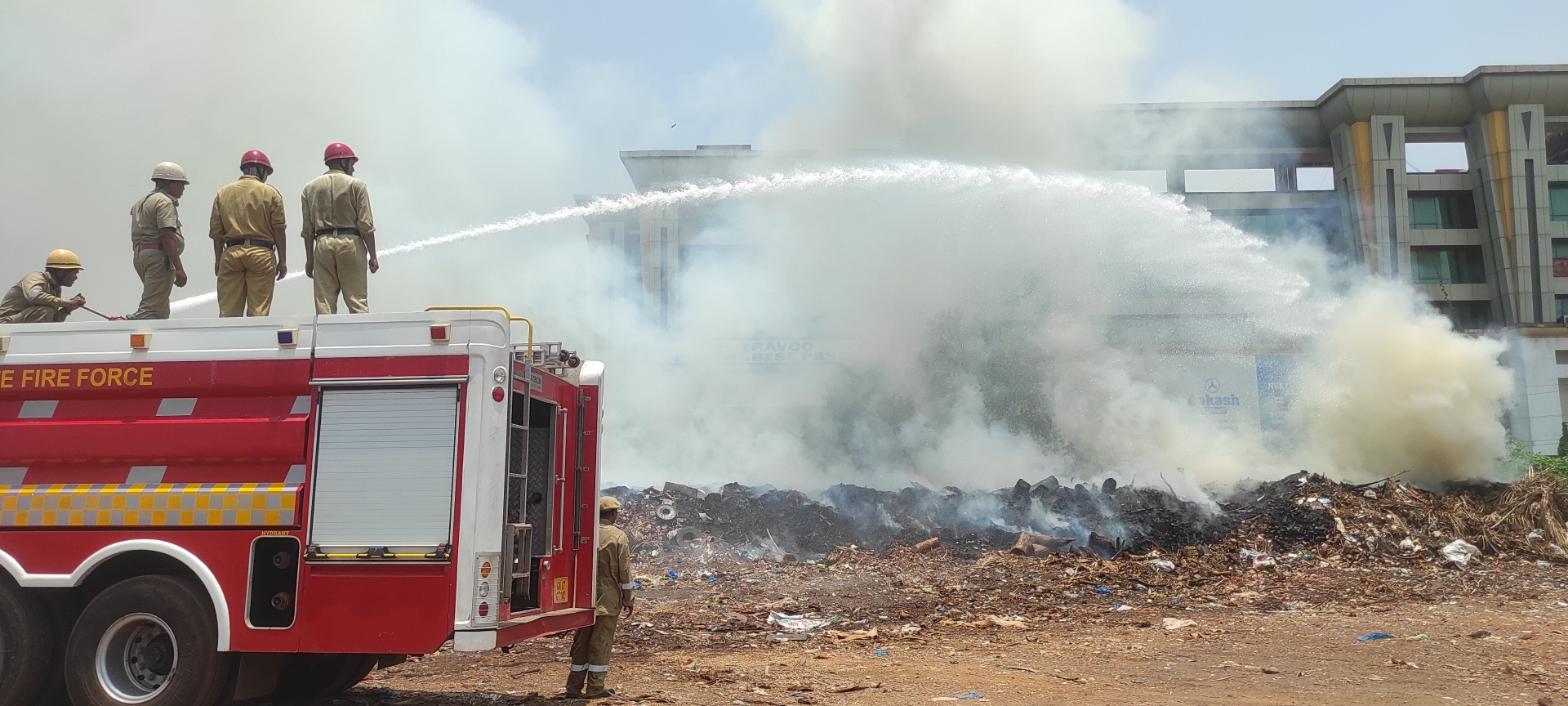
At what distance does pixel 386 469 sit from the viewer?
559 cm

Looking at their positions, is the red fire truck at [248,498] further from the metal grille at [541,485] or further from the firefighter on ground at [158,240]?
the firefighter on ground at [158,240]

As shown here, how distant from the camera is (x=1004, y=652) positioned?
9.05 m

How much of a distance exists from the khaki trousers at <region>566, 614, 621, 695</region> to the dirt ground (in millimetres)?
245

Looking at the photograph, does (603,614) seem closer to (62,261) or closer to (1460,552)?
(62,261)

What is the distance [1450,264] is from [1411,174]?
4.06 metres

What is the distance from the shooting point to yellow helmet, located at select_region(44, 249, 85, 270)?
7270 millimetres

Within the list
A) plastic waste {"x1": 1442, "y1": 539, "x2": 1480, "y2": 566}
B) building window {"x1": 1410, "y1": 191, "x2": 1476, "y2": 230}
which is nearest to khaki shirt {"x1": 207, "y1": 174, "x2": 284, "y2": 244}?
plastic waste {"x1": 1442, "y1": 539, "x2": 1480, "y2": 566}

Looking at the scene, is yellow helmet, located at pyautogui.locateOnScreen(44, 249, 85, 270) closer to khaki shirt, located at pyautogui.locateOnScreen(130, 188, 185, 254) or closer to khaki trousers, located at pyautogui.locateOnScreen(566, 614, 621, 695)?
khaki shirt, located at pyautogui.locateOnScreen(130, 188, 185, 254)

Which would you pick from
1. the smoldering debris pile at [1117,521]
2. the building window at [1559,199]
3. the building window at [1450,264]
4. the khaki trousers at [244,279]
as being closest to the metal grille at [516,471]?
the khaki trousers at [244,279]

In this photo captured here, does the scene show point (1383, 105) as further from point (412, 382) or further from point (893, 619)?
point (412, 382)

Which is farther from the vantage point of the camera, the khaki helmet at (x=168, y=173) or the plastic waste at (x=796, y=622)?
the plastic waste at (x=796, y=622)

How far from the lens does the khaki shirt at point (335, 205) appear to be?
7160 millimetres

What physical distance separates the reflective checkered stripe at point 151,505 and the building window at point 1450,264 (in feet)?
154

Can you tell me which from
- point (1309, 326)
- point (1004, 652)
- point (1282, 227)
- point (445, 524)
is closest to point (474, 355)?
point (445, 524)
